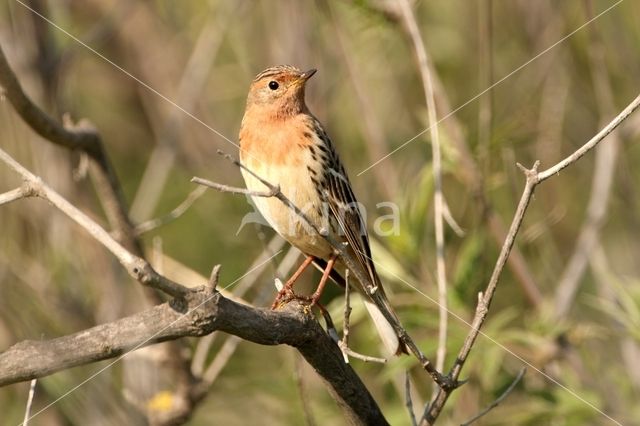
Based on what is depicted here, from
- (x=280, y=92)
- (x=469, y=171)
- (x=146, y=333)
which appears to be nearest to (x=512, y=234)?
(x=146, y=333)

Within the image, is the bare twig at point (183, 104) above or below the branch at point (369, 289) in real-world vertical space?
above

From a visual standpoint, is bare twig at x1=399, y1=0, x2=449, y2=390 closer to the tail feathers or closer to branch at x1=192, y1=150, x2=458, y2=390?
the tail feathers

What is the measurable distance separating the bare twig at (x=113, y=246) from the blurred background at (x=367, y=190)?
6.06 feet

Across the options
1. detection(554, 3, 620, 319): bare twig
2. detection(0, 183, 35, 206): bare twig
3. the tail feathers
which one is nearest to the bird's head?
the tail feathers

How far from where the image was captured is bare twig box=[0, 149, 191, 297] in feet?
8.77

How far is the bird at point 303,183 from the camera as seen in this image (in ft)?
15.1

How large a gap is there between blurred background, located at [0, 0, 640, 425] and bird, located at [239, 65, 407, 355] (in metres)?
0.21

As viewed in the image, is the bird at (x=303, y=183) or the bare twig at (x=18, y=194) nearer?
the bare twig at (x=18, y=194)

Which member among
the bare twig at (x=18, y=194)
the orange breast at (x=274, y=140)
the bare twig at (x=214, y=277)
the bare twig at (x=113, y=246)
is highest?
the orange breast at (x=274, y=140)

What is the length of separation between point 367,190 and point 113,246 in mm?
4241

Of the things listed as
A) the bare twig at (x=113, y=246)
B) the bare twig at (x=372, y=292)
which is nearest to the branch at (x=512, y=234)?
the bare twig at (x=372, y=292)

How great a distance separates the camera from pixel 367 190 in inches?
270

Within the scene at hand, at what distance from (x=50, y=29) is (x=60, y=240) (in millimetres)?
1463

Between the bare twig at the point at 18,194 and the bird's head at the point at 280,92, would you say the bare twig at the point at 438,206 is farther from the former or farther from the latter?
the bare twig at the point at 18,194
